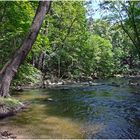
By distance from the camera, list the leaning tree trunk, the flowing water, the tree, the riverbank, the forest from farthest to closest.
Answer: the tree
the forest
the leaning tree trunk
the riverbank
the flowing water

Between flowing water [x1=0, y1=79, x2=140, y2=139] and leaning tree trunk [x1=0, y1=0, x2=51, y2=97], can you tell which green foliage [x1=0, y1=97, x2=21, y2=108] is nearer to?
leaning tree trunk [x1=0, y1=0, x2=51, y2=97]

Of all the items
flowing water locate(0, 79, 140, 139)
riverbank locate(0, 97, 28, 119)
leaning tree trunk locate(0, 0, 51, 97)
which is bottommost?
flowing water locate(0, 79, 140, 139)

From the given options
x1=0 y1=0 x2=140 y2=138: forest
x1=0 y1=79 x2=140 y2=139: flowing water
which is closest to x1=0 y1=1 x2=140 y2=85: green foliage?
x1=0 y1=0 x2=140 y2=138: forest

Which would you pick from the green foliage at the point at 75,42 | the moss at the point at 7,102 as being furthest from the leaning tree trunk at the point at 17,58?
the green foliage at the point at 75,42

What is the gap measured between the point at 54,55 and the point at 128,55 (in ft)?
101

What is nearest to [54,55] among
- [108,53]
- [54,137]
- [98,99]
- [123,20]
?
[123,20]

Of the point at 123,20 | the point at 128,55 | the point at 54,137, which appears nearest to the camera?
the point at 54,137

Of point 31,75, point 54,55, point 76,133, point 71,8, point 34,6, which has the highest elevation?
point 71,8

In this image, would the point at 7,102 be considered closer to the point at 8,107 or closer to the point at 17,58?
the point at 8,107

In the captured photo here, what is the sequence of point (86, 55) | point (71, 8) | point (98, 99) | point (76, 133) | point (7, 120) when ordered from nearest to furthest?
1. point (76, 133)
2. point (7, 120)
3. point (98, 99)
4. point (71, 8)
5. point (86, 55)

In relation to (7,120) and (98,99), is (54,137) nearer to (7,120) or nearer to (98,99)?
(7,120)

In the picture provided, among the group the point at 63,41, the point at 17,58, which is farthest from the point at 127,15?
the point at 17,58

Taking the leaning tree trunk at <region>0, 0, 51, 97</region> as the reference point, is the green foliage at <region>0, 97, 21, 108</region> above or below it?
below

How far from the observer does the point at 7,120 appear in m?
10.9
